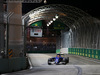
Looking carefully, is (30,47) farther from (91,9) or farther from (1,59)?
(1,59)

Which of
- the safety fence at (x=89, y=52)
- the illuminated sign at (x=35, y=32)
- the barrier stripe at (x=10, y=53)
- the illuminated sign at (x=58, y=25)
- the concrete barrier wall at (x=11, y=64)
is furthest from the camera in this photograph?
the illuminated sign at (x=35, y=32)

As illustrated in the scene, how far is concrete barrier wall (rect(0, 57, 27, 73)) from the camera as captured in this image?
1373 cm

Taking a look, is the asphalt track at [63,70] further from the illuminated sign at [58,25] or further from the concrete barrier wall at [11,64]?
the illuminated sign at [58,25]

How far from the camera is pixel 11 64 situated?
1416 cm

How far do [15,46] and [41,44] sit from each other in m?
42.0

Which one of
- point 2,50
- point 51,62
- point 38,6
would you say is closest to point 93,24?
point 38,6

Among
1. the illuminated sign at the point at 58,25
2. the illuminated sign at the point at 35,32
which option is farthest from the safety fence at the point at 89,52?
the illuminated sign at the point at 35,32

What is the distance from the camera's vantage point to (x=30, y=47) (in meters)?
54.7

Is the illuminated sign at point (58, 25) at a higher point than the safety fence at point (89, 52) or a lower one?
higher

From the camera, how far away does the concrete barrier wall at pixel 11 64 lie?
13727 millimetres

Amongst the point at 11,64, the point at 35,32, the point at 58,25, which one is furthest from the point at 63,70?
the point at 35,32

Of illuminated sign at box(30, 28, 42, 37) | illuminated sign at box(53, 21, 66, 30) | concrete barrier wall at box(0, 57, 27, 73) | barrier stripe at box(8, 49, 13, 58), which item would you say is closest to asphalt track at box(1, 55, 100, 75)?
concrete barrier wall at box(0, 57, 27, 73)

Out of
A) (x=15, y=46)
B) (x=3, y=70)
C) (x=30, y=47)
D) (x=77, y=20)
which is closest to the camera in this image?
(x=3, y=70)

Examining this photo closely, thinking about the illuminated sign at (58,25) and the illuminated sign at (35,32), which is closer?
the illuminated sign at (58,25)
